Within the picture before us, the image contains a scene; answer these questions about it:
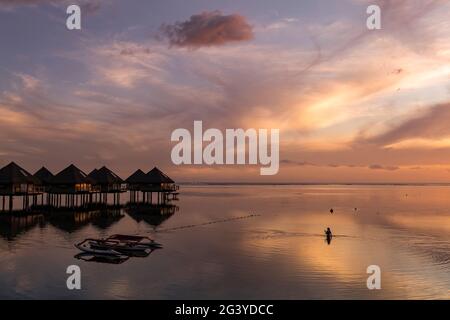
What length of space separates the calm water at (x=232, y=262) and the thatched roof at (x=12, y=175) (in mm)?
4733

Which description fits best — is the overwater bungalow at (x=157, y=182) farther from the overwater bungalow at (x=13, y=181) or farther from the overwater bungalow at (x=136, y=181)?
the overwater bungalow at (x=13, y=181)

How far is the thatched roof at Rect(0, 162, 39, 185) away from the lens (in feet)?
159

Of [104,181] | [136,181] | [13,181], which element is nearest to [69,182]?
[13,181]

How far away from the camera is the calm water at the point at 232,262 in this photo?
66.1ft

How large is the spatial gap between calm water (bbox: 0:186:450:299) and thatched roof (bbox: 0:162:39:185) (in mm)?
4733

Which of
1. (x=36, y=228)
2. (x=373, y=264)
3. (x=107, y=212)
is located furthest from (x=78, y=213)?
(x=373, y=264)

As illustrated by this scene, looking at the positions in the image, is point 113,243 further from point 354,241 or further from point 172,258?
point 354,241

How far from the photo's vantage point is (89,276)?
2205 cm

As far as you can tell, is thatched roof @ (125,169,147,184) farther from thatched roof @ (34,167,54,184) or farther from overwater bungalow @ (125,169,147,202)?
thatched roof @ (34,167,54,184)

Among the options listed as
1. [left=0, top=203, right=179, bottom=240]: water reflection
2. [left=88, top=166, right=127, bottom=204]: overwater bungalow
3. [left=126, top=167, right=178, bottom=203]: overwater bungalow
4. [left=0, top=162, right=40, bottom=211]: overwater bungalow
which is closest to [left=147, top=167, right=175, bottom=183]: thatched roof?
[left=126, top=167, right=178, bottom=203]: overwater bungalow

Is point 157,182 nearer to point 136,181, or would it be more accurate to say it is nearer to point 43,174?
point 136,181

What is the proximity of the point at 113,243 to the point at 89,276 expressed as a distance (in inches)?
282
